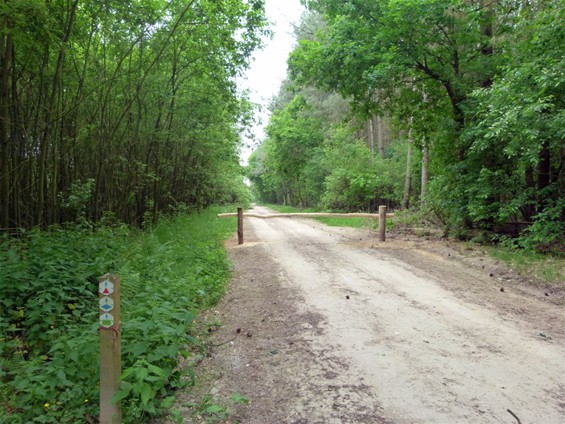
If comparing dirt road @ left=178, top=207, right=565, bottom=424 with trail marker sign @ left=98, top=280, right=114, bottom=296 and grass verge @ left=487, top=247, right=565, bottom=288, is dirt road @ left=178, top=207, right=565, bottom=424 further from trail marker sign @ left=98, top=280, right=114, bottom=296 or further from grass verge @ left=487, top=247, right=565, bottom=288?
trail marker sign @ left=98, top=280, right=114, bottom=296

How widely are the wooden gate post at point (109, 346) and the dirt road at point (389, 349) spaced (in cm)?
86

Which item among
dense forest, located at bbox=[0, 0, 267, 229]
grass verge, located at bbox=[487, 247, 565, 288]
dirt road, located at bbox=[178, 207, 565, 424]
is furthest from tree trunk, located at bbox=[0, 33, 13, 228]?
grass verge, located at bbox=[487, 247, 565, 288]

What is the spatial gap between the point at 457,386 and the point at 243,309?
3097 mm

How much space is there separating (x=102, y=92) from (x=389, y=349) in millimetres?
8467

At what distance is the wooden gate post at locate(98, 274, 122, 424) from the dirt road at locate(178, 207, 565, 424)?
860 mm

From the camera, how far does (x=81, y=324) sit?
13.9 ft

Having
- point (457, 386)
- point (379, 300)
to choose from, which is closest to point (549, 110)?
point (379, 300)

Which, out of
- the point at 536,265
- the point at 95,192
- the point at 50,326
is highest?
the point at 95,192

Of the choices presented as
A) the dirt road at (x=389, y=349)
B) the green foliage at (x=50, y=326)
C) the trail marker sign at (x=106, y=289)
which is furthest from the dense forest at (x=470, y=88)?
the green foliage at (x=50, y=326)

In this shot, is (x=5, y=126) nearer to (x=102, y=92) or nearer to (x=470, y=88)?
(x=102, y=92)

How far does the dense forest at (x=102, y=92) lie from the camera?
21.0ft

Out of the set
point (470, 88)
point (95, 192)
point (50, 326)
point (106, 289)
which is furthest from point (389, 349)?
point (470, 88)

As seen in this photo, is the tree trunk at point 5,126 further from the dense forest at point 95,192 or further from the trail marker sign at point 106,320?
the trail marker sign at point 106,320

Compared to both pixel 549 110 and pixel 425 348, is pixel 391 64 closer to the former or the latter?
pixel 549 110
